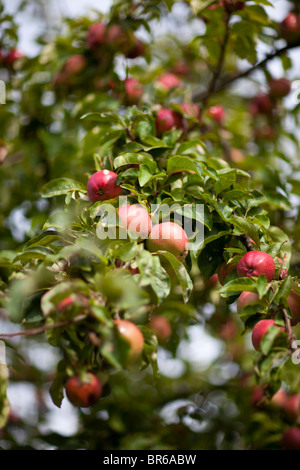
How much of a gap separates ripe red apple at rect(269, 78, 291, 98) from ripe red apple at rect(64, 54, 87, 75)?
1304 millimetres

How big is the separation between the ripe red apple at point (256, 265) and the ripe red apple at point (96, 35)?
1.70 m

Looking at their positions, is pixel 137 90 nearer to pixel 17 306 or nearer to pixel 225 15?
pixel 225 15

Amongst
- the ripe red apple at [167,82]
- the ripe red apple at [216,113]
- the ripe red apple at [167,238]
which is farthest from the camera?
the ripe red apple at [216,113]

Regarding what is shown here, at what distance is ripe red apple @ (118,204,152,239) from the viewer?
53.2 inches

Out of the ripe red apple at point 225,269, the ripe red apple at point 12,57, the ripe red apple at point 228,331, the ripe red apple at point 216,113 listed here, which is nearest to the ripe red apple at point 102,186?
the ripe red apple at point 225,269

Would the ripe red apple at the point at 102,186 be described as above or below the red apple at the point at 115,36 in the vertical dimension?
below

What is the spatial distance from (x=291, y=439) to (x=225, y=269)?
0.96 meters

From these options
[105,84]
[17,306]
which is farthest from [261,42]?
[17,306]

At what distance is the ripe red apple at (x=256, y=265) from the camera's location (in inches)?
53.3

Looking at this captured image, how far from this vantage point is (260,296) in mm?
1212

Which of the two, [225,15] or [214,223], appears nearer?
[214,223]

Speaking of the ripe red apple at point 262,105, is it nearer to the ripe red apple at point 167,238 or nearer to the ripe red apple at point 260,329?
the ripe red apple at point 167,238

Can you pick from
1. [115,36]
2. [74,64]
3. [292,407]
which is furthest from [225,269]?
[74,64]
